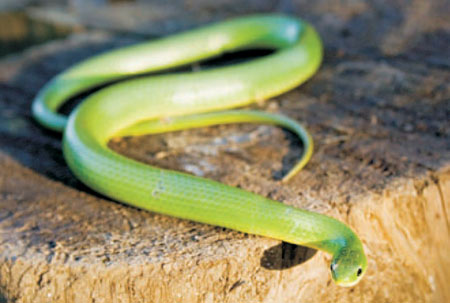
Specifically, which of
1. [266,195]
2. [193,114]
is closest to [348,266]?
[266,195]

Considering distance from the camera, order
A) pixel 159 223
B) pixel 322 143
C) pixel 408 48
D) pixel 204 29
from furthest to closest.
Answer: pixel 204 29
pixel 408 48
pixel 322 143
pixel 159 223

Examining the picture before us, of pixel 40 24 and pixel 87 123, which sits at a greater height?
pixel 87 123

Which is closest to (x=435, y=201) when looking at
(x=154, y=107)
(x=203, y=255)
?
(x=203, y=255)

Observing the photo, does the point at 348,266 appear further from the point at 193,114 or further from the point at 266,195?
the point at 193,114

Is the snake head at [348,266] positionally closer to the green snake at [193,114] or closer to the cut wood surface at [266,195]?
the green snake at [193,114]

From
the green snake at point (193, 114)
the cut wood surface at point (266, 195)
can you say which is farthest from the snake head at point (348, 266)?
the cut wood surface at point (266, 195)

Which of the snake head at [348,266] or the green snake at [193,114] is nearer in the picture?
the snake head at [348,266]

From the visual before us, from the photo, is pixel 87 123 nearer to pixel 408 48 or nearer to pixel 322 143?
pixel 322 143

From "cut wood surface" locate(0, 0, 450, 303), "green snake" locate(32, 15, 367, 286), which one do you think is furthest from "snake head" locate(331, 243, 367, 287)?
"cut wood surface" locate(0, 0, 450, 303)
